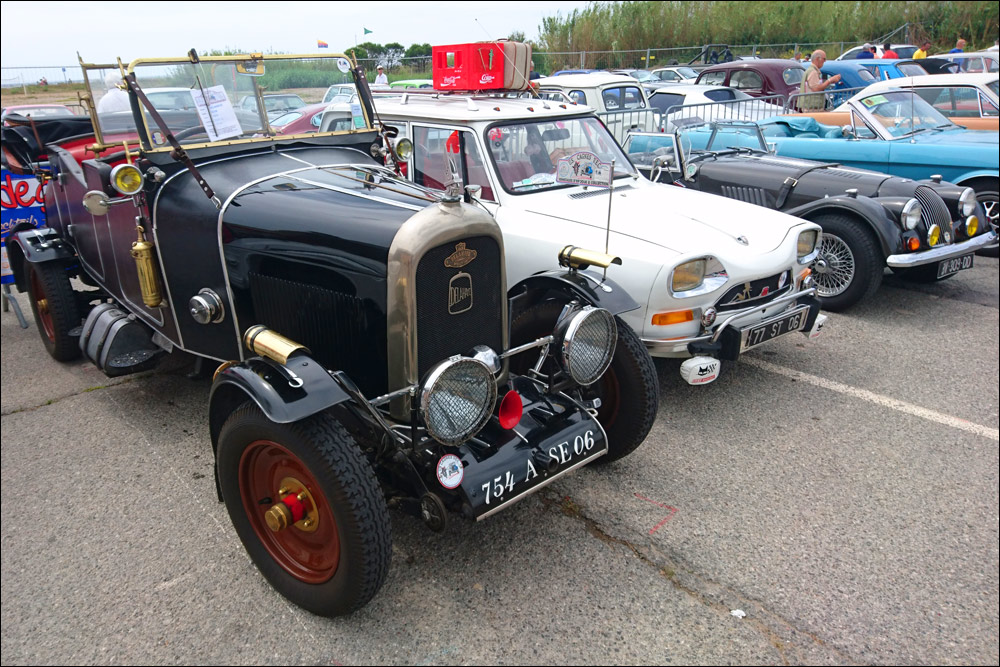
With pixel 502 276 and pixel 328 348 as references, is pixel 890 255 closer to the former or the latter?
pixel 502 276

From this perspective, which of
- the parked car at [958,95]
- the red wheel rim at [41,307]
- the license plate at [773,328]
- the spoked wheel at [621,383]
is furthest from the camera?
the parked car at [958,95]

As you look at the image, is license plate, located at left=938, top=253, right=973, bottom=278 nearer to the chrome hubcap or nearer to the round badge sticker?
the chrome hubcap

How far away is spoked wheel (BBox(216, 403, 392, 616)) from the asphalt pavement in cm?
15

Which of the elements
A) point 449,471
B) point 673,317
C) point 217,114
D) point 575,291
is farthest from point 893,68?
point 449,471

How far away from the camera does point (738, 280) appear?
13.6ft

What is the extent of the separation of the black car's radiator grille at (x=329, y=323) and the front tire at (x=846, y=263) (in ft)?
13.7

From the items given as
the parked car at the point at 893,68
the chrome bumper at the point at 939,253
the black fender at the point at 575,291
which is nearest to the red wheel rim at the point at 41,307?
→ the black fender at the point at 575,291

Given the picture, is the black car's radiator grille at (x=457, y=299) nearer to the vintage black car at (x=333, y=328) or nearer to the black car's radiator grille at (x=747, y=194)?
the vintage black car at (x=333, y=328)

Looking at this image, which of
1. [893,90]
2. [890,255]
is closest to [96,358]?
[890,255]

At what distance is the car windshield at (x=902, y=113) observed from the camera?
305 inches

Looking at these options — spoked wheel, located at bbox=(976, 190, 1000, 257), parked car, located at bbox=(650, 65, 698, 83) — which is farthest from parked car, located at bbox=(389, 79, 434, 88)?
spoked wheel, located at bbox=(976, 190, 1000, 257)

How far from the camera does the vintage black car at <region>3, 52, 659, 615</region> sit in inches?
95.5

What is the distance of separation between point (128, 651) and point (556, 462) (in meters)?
1.65

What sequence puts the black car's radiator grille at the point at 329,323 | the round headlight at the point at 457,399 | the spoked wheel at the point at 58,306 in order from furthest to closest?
1. the spoked wheel at the point at 58,306
2. the black car's radiator grille at the point at 329,323
3. the round headlight at the point at 457,399
